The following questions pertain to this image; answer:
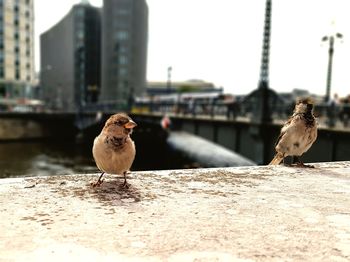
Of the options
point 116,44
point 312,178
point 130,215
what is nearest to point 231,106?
point 312,178

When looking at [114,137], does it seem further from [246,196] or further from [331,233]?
[331,233]

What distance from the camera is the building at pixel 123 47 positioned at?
292ft

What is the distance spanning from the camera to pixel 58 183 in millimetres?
3920

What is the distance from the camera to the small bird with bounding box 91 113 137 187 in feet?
12.3

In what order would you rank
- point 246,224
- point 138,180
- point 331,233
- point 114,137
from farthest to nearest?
point 138,180 < point 114,137 < point 246,224 < point 331,233

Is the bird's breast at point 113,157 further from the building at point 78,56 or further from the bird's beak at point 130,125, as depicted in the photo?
the building at point 78,56

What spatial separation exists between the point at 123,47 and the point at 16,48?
23277mm

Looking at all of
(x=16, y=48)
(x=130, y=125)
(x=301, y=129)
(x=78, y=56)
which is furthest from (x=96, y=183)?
(x=78, y=56)

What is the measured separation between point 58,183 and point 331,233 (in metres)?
2.57

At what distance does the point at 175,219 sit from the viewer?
281 centimetres

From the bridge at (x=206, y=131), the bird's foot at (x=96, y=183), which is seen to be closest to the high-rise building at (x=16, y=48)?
the bridge at (x=206, y=131)

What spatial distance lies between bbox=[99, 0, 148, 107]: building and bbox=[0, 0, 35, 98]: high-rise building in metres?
16.5

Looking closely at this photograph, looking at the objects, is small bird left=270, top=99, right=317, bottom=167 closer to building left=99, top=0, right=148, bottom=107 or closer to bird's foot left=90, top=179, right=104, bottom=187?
bird's foot left=90, top=179, right=104, bottom=187

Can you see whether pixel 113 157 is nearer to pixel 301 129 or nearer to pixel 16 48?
pixel 301 129
